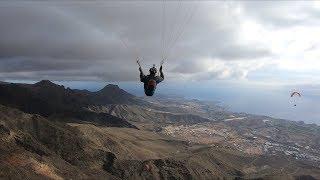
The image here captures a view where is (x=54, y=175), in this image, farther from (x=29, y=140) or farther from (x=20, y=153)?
(x=29, y=140)

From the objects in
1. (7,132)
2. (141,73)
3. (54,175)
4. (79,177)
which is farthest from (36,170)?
(141,73)

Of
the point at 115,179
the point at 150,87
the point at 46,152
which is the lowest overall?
the point at 115,179

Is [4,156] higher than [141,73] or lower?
lower

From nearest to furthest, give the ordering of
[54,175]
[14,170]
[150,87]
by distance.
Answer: [150,87] → [14,170] → [54,175]

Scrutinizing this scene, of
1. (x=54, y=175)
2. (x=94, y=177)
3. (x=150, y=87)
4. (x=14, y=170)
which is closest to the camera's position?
(x=150, y=87)

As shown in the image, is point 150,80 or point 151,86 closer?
point 151,86

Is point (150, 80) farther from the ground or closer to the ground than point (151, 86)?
farther from the ground

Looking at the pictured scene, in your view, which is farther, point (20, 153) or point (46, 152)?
point (46, 152)

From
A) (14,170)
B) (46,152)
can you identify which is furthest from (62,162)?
(14,170)

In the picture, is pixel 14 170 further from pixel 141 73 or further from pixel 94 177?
pixel 141 73
